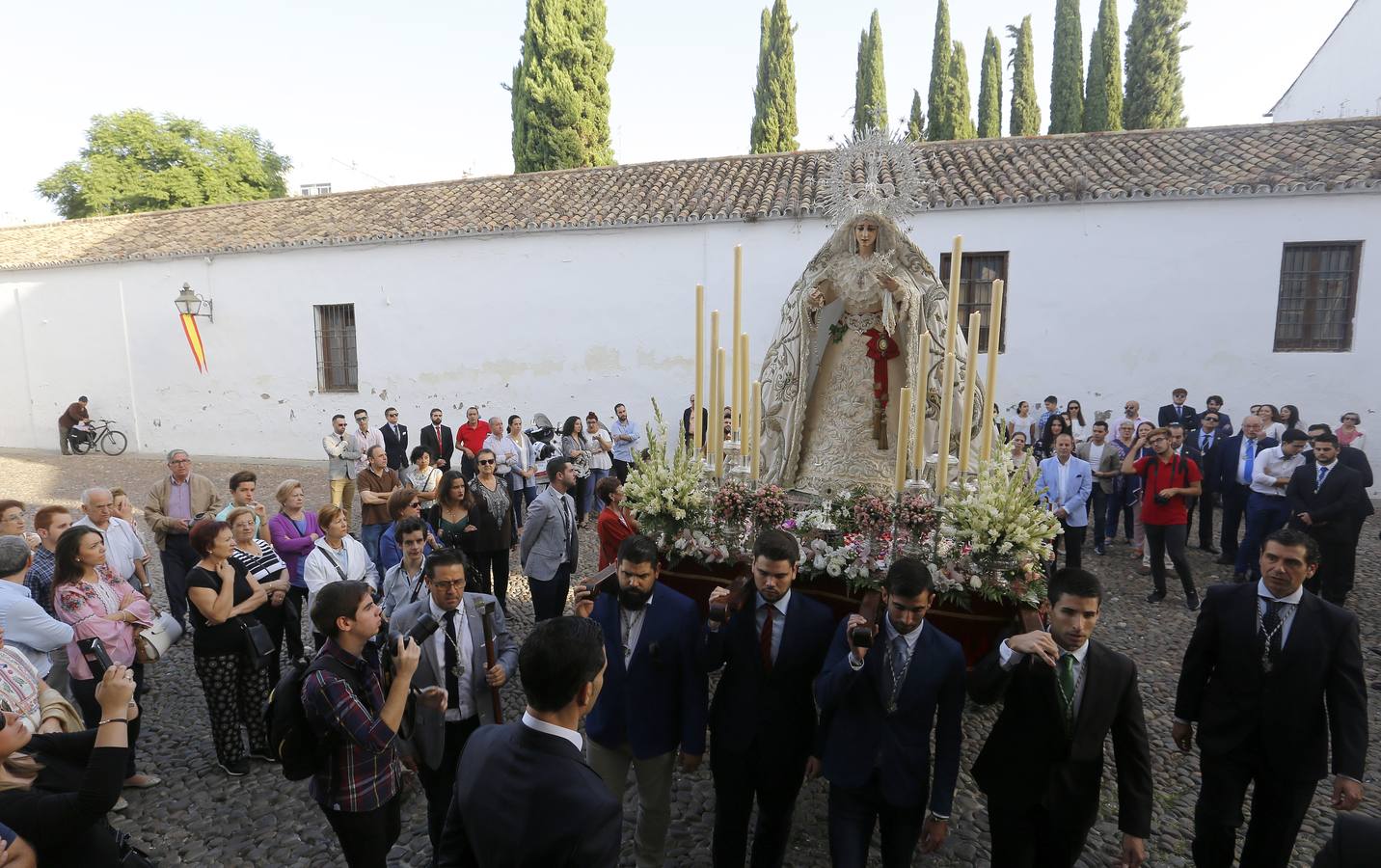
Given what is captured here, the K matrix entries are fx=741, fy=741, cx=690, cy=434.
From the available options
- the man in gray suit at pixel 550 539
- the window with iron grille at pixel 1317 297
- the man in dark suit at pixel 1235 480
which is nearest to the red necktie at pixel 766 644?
the man in gray suit at pixel 550 539

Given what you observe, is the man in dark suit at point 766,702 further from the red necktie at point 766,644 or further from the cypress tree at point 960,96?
the cypress tree at point 960,96

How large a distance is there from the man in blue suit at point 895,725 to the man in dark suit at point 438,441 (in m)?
8.76

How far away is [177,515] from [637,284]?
10.2m

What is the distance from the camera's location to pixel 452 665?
3.35 metres

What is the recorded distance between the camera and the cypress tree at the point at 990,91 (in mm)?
29297

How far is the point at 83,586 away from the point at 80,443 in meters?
19.1

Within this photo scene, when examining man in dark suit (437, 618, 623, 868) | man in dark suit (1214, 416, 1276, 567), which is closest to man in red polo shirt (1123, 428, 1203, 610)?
man in dark suit (1214, 416, 1276, 567)

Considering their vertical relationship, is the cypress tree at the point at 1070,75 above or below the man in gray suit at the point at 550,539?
above

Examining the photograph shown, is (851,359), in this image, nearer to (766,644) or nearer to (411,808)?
(766,644)

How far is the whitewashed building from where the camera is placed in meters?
12.7

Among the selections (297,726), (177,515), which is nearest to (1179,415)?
(297,726)

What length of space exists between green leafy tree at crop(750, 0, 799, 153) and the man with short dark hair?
24557 millimetres

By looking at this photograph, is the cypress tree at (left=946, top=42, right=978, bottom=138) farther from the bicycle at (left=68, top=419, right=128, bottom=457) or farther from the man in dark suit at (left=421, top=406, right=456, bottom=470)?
the bicycle at (left=68, top=419, right=128, bottom=457)

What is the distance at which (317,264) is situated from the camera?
17109 millimetres
